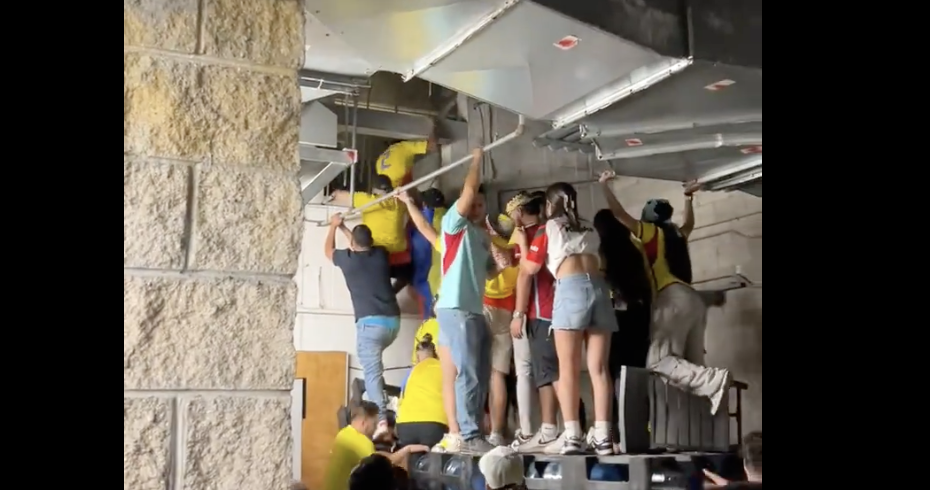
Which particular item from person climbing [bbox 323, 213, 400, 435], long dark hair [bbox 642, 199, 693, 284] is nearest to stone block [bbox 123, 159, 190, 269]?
person climbing [bbox 323, 213, 400, 435]

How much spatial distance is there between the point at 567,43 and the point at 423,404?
0.69 metres

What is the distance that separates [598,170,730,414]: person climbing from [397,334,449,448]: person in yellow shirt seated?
0.42 m

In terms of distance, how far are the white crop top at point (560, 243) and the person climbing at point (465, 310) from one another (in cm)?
11

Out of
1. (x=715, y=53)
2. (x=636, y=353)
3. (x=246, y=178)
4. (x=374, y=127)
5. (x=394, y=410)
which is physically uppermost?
(x=715, y=53)

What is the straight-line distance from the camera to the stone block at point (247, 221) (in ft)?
2.81

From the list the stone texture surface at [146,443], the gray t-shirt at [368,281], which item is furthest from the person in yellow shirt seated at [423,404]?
the stone texture surface at [146,443]

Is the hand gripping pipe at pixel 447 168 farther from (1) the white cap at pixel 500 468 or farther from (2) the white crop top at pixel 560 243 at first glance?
(1) the white cap at pixel 500 468
